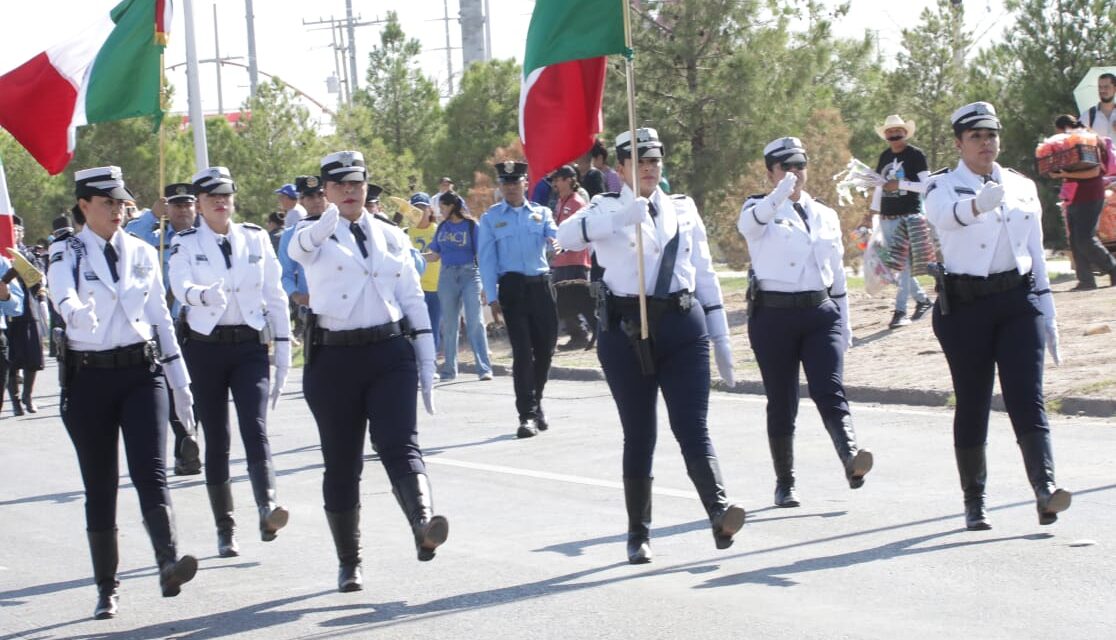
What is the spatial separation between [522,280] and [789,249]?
479 centimetres

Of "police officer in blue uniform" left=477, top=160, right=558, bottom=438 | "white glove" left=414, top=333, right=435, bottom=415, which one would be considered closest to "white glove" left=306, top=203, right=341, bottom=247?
"white glove" left=414, top=333, right=435, bottom=415

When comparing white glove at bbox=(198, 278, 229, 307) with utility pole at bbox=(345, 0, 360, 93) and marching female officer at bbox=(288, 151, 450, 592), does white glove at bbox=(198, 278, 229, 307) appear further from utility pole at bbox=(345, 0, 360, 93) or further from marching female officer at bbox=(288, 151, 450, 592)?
utility pole at bbox=(345, 0, 360, 93)

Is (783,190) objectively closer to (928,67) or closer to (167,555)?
(167,555)

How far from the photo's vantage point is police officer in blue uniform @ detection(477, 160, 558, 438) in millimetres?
14039

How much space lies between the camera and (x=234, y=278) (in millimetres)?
9789

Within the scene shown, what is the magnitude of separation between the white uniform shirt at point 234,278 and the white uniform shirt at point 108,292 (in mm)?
1392

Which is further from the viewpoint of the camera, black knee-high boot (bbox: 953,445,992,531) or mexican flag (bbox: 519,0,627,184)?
mexican flag (bbox: 519,0,627,184)

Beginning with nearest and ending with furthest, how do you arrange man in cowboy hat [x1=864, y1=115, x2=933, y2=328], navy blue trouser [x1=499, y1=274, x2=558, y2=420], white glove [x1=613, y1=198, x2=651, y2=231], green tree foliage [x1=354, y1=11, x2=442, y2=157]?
white glove [x1=613, y1=198, x2=651, y2=231]
navy blue trouser [x1=499, y1=274, x2=558, y2=420]
man in cowboy hat [x1=864, y1=115, x2=933, y2=328]
green tree foliage [x1=354, y1=11, x2=442, y2=157]

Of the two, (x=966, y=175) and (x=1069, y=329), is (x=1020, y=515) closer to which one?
(x=966, y=175)

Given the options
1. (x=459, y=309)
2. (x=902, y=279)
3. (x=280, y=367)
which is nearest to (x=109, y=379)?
(x=280, y=367)

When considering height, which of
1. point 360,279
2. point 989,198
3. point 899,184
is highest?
point 899,184

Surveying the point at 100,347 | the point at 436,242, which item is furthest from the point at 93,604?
the point at 436,242

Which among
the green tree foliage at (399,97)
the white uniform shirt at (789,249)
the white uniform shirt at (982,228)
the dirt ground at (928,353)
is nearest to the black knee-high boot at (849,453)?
the white uniform shirt at (789,249)

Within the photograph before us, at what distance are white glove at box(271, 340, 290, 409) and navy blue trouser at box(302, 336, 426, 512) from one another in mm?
1331
